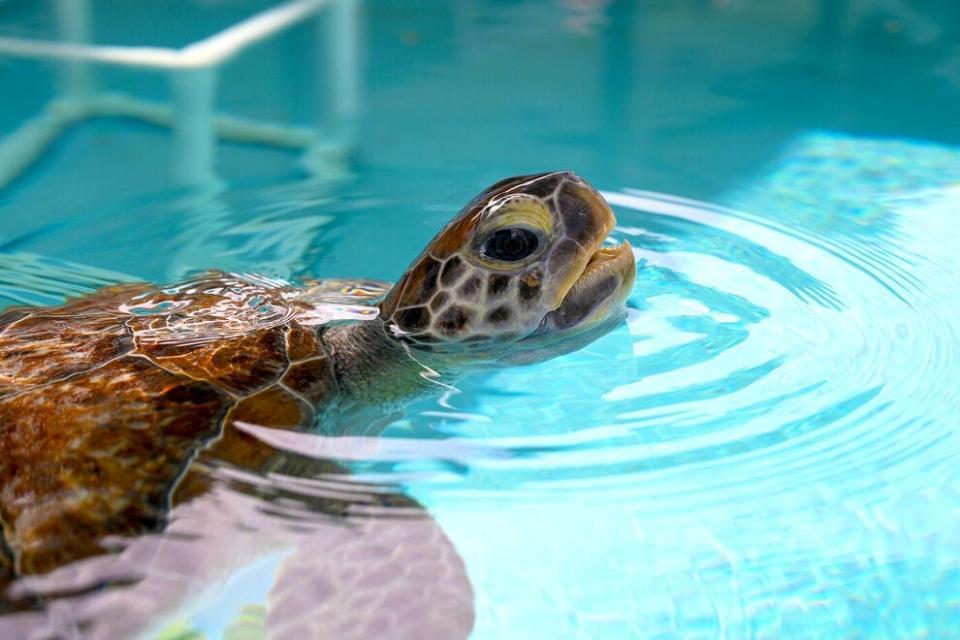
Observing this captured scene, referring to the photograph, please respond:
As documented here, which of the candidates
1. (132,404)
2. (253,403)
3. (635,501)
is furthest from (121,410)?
(635,501)

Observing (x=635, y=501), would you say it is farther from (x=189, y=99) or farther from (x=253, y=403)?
(x=189, y=99)

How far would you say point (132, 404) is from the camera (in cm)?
169

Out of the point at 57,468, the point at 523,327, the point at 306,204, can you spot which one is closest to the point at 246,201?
the point at 306,204

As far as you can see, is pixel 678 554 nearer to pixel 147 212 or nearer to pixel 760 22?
pixel 147 212

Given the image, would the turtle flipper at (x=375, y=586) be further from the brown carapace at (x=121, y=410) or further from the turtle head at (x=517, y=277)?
the turtle head at (x=517, y=277)

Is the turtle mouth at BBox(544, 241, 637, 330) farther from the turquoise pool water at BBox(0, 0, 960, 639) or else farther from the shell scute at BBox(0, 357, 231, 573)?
the shell scute at BBox(0, 357, 231, 573)

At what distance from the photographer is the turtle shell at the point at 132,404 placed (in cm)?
155

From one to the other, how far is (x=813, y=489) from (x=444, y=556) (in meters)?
0.67

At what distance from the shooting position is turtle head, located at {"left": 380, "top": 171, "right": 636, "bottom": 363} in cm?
189

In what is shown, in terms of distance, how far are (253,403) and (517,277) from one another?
0.54 m

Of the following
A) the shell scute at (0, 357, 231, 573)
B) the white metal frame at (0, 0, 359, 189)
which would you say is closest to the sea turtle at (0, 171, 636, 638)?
the shell scute at (0, 357, 231, 573)

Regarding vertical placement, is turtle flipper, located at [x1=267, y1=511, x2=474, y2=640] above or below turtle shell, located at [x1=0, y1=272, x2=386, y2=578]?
below

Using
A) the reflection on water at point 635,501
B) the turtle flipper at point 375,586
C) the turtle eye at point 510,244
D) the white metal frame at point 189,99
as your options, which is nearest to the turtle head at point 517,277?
the turtle eye at point 510,244

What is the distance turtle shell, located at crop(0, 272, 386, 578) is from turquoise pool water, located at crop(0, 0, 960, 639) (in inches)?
7.4
